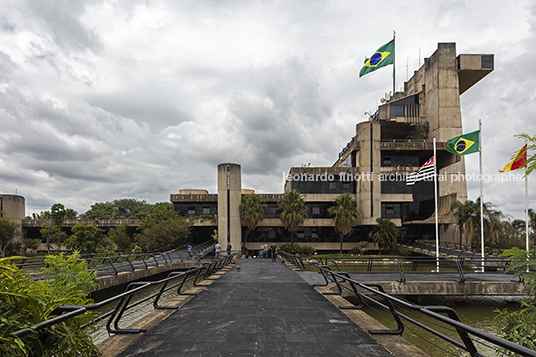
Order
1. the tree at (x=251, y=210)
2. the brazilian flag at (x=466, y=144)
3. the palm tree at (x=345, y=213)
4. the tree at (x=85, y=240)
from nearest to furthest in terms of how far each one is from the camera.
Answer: the brazilian flag at (x=466, y=144), the tree at (x=85, y=240), the palm tree at (x=345, y=213), the tree at (x=251, y=210)

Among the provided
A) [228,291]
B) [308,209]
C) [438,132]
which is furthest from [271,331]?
[438,132]

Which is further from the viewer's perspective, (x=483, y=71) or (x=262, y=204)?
(x=483, y=71)

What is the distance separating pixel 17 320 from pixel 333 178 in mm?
44768

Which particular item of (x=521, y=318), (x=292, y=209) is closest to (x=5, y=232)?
(x=292, y=209)

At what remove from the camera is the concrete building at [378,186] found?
43.7 metres

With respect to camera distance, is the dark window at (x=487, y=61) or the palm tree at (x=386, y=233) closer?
the palm tree at (x=386, y=233)

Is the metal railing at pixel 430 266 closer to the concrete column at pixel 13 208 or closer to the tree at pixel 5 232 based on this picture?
the tree at pixel 5 232

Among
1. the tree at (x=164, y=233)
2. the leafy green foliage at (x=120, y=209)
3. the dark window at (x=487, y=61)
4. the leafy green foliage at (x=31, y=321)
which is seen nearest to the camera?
the leafy green foliage at (x=31, y=321)

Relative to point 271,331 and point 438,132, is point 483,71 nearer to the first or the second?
point 438,132

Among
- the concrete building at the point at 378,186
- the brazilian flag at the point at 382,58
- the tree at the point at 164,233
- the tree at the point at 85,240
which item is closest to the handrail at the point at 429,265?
the concrete building at the point at 378,186

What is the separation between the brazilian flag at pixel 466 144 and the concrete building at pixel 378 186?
20485 mm

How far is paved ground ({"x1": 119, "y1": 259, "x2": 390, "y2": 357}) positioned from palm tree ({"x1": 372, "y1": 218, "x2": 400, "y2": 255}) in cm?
3374

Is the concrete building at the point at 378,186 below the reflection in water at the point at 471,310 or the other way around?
the other way around

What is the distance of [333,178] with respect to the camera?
151ft
